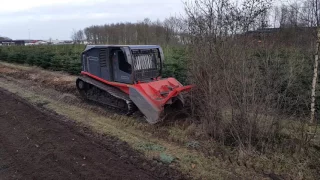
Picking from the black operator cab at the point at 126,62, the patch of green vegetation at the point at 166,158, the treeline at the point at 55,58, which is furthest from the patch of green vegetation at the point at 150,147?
the treeline at the point at 55,58

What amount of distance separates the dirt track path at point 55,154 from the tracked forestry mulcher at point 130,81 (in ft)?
5.24

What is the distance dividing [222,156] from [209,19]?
10.1 feet

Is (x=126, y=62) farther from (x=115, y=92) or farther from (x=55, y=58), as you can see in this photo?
(x=55, y=58)

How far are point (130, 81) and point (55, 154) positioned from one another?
11.0ft

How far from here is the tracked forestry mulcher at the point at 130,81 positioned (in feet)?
25.2

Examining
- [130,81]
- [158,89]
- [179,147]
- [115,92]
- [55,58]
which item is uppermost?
[55,58]

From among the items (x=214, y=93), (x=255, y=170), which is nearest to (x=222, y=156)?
(x=255, y=170)

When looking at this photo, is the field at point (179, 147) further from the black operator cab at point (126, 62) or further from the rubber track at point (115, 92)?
the black operator cab at point (126, 62)

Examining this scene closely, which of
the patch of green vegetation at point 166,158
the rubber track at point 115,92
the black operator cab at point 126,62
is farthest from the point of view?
the black operator cab at point 126,62

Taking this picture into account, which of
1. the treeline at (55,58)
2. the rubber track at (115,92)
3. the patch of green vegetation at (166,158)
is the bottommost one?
the patch of green vegetation at (166,158)

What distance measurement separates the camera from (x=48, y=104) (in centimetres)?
1013

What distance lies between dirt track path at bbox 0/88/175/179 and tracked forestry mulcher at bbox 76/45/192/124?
62.9 inches

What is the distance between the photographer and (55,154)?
5.65 m

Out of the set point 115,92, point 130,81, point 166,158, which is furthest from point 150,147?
point 115,92
